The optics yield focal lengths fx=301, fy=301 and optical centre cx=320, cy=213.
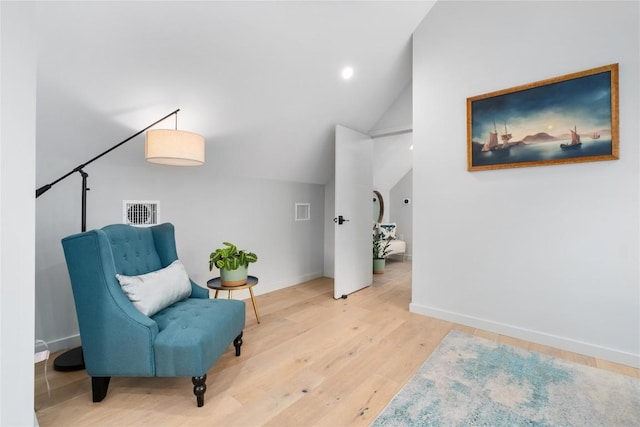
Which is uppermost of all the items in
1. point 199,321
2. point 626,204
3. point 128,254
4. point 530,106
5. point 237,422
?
point 530,106

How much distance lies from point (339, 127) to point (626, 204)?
257 centimetres

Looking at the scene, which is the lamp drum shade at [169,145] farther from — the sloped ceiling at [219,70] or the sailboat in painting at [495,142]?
the sailboat in painting at [495,142]

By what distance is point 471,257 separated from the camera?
2.78 m

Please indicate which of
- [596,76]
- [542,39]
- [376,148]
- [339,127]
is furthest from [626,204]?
[376,148]

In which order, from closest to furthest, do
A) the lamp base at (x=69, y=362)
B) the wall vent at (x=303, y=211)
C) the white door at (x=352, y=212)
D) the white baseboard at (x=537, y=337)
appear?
the lamp base at (x=69, y=362) → the white baseboard at (x=537, y=337) → the white door at (x=352, y=212) → the wall vent at (x=303, y=211)

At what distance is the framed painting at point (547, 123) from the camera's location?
2172mm

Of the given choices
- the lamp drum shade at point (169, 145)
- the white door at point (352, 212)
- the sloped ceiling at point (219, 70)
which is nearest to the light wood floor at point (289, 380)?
the white door at point (352, 212)

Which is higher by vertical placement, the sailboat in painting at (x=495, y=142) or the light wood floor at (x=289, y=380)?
the sailboat in painting at (x=495, y=142)

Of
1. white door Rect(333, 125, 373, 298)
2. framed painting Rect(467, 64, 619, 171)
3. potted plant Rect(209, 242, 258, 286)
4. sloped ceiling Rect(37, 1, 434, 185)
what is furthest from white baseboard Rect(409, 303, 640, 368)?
sloped ceiling Rect(37, 1, 434, 185)

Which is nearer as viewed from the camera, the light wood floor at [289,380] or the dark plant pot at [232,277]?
the light wood floor at [289,380]

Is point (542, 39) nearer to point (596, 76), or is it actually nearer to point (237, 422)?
point (596, 76)

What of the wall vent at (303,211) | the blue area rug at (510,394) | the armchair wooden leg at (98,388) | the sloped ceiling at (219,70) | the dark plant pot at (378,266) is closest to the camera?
the blue area rug at (510,394)

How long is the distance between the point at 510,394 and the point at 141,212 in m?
3.03

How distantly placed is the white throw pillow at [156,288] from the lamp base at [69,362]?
Answer: 73 cm
